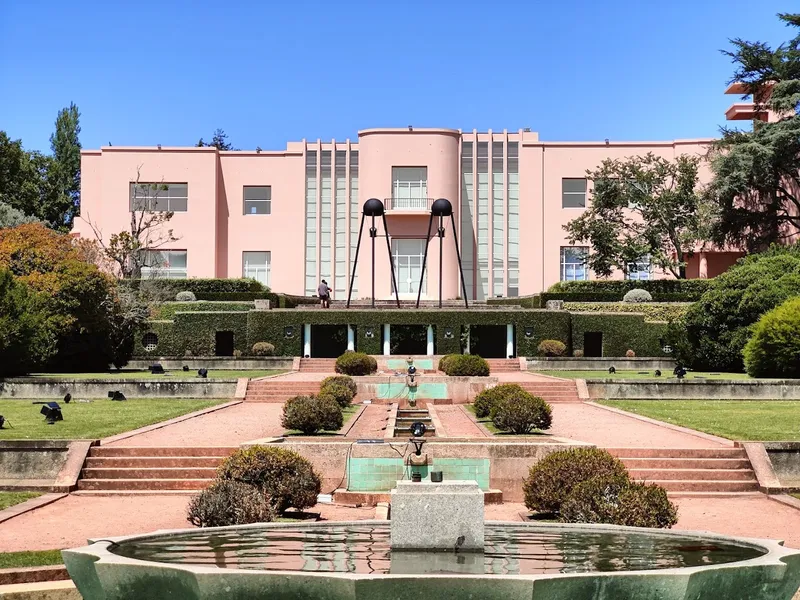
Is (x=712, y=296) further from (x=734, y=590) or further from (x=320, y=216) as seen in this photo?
(x=734, y=590)

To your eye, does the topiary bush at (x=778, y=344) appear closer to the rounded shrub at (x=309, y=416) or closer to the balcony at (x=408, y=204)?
the rounded shrub at (x=309, y=416)

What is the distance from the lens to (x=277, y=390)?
28.4 m

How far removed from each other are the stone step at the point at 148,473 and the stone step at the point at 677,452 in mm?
6331

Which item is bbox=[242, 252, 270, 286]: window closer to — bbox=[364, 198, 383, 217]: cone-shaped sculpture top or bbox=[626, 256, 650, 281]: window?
bbox=[364, 198, 383, 217]: cone-shaped sculpture top

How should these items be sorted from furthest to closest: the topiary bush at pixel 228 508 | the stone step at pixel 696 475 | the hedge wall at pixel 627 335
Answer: the hedge wall at pixel 627 335, the stone step at pixel 696 475, the topiary bush at pixel 228 508

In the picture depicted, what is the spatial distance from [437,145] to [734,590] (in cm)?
4791

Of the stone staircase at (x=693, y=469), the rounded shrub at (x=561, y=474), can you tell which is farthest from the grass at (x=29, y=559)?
the stone staircase at (x=693, y=469)

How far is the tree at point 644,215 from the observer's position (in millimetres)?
49156

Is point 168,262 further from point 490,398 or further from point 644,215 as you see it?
point 490,398

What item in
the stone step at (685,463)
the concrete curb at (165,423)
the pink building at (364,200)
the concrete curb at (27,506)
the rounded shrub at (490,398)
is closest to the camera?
the concrete curb at (27,506)

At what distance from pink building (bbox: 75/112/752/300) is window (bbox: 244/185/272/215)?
65mm

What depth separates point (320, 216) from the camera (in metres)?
55.9

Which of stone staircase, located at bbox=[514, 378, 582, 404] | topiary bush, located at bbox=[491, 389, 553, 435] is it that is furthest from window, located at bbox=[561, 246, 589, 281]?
topiary bush, located at bbox=[491, 389, 553, 435]

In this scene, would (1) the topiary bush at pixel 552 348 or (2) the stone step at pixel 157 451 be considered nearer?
(2) the stone step at pixel 157 451
